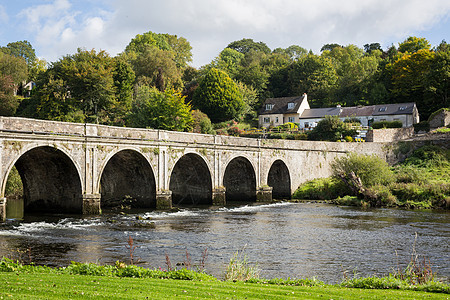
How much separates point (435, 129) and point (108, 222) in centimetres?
5855

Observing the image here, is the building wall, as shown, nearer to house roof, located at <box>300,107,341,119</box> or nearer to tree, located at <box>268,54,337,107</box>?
house roof, located at <box>300,107,341,119</box>

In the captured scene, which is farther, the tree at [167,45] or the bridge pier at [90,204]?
the tree at [167,45]

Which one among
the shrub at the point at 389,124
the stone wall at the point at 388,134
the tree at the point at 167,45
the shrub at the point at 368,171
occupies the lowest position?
the shrub at the point at 368,171

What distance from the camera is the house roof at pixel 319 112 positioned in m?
89.5

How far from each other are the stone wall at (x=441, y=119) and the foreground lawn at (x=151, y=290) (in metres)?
67.5

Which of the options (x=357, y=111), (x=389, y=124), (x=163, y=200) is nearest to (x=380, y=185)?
(x=163, y=200)

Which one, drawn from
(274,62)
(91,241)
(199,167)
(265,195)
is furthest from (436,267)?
(274,62)

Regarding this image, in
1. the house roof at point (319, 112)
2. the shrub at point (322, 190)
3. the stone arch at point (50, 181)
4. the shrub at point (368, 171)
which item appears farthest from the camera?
the house roof at point (319, 112)

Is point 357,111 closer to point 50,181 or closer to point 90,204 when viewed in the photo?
point 90,204

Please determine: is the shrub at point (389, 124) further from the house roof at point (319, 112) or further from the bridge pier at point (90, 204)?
the bridge pier at point (90, 204)

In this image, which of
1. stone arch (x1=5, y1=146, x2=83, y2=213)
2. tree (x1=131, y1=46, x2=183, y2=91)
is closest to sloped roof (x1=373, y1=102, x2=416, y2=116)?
tree (x1=131, y1=46, x2=183, y2=91)

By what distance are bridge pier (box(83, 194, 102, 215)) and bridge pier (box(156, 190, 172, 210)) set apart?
6986 mm

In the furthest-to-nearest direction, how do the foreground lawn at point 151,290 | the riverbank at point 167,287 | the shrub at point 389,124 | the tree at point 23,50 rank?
the tree at point 23,50, the shrub at point 389,124, the riverbank at point 167,287, the foreground lawn at point 151,290

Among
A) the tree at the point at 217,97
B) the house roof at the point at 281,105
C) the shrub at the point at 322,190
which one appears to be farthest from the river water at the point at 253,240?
the house roof at the point at 281,105
